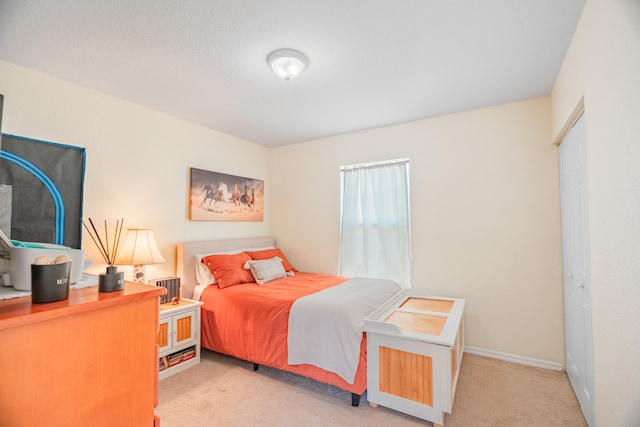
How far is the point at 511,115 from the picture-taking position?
291 centimetres

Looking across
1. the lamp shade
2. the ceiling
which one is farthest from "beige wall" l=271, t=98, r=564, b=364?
the lamp shade

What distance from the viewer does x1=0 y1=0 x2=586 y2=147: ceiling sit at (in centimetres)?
166

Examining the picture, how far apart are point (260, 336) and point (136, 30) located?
2.39m

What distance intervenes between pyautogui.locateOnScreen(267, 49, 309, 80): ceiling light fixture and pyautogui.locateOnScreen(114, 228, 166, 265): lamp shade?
1.84 meters

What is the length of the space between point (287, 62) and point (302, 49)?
0.14 meters

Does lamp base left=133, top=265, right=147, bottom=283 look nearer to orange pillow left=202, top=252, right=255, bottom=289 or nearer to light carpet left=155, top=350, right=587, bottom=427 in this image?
orange pillow left=202, top=252, right=255, bottom=289

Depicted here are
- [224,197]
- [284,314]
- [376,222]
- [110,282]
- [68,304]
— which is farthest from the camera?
[224,197]

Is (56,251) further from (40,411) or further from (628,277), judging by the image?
(628,277)

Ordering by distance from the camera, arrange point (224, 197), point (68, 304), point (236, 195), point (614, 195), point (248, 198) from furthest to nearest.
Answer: point (248, 198)
point (236, 195)
point (224, 197)
point (614, 195)
point (68, 304)

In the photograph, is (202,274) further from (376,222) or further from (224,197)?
(376,222)

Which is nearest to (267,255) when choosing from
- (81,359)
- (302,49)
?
(302,49)

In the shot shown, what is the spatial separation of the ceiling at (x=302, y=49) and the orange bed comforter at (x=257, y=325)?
1.82 m

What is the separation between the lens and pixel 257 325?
8.49 feet

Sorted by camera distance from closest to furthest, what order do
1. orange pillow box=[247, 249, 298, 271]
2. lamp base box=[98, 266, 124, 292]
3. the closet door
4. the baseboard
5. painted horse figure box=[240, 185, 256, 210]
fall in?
lamp base box=[98, 266, 124, 292] < the closet door < the baseboard < orange pillow box=[247, 249, 298, 271] < painted horse figure box=[240, 185, 256, 210]
